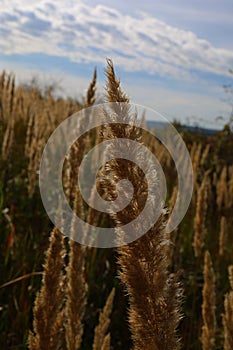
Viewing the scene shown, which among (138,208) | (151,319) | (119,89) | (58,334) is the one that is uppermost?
(119,89)

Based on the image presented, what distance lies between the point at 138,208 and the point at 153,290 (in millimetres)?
139

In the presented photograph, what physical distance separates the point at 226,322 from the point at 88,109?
0.92m

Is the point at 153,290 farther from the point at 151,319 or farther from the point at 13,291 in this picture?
the point at 13,291

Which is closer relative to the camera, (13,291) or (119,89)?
(119,89)

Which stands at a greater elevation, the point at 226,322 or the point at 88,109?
the point at 88,109

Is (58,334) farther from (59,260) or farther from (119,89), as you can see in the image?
(119,89)

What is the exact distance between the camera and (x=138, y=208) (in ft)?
2.61

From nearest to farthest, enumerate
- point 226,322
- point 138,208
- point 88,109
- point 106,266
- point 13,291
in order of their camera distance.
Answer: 1. point 138,208
2. point 226,322
3. point 88,109
4. point 13,291
5. point 106,266

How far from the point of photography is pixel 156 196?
82 centimetres

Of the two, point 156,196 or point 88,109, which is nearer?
point 156,196

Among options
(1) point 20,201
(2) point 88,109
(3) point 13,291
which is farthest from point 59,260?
(1) point 20,201

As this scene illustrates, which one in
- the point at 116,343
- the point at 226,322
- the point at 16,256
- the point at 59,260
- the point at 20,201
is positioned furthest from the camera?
the point at 20,201

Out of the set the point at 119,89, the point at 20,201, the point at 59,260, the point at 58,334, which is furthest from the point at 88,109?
the point at 20,201

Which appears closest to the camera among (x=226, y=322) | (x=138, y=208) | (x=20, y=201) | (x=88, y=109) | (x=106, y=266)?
(x=138, y=208)
